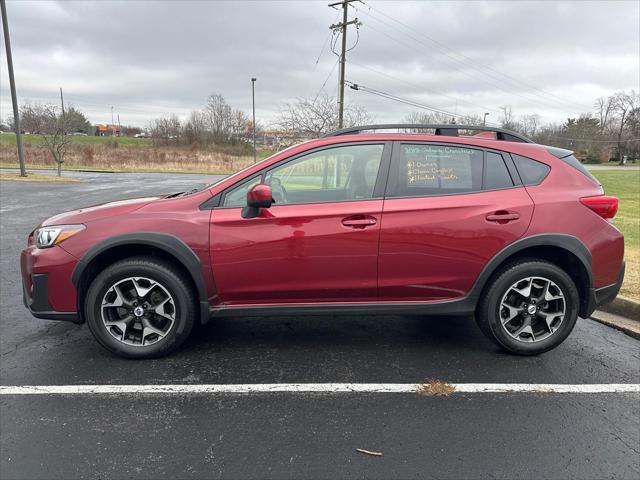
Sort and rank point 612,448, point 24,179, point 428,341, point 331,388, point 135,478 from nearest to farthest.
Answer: point 135,478 → point 612,448 → point 331,388 → point 428,341 → point 24,179

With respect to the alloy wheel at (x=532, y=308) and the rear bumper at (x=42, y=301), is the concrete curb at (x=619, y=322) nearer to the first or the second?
the alloy wheel at (x=532, y=308)

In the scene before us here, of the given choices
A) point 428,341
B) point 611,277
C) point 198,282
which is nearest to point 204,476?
point 198,282

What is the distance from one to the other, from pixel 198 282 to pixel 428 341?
202 centimetres

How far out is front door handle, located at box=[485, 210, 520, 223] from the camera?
316 centimetres

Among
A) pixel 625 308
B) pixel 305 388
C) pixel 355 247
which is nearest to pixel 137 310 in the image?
pixel 305 388

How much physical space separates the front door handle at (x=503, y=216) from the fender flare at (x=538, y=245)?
177 millimetres

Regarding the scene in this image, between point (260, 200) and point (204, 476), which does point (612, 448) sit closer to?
point (204, 476)

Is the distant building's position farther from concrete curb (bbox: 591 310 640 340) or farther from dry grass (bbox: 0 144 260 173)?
concrete curb (bbox: 591 310 640 340)

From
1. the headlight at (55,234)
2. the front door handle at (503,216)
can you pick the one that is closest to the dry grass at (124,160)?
the headlight at (55,234)

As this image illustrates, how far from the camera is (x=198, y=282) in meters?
3.11

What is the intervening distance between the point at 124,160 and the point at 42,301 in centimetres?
3815

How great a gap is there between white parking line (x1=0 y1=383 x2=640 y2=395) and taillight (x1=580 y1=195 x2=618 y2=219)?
50.8 inches

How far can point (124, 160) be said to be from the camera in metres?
37.1

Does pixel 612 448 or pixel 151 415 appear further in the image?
pixel 151 415
